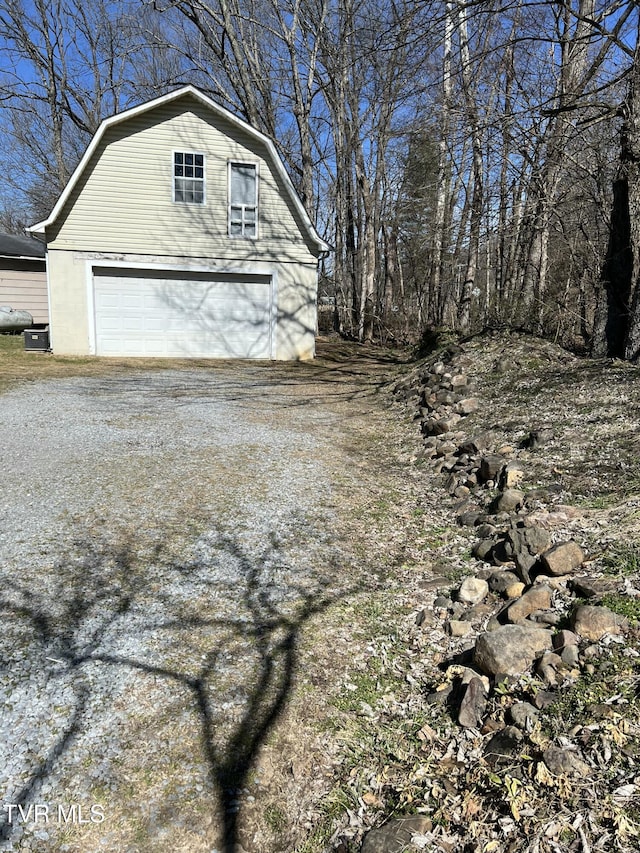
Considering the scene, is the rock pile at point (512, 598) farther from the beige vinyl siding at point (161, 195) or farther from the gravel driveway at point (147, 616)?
the beige vinyl siding at point (161, 195)

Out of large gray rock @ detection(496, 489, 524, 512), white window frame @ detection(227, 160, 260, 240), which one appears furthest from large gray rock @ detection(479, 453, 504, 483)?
white window frame @ detection(227, 160, 260, 240)

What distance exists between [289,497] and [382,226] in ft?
56.4

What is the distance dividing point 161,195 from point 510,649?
13.3 metres

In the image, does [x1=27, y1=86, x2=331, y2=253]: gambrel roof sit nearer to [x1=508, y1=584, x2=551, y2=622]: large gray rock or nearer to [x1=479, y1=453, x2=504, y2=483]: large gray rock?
[x1=479, y1=453, x2=504, y2=483]: large gray rock

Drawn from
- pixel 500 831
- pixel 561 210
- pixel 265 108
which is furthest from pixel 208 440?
pixel 265 108

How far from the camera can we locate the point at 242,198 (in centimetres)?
1384

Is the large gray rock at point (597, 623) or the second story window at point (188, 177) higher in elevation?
the second story window at point (188, 177)

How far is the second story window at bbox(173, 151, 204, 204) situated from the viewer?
43.9 ft

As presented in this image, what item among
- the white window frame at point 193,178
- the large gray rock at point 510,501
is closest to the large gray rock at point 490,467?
the large gray rock at point 510,501

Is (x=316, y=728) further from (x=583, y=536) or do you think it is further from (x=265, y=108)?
(x=265, y=108)

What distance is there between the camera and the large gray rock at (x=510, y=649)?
2.71 m

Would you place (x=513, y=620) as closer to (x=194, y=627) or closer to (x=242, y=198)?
(x=194, y=627)

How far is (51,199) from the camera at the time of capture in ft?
102

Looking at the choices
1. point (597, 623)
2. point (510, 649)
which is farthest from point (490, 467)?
point (510, 649)
